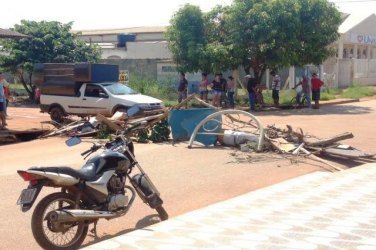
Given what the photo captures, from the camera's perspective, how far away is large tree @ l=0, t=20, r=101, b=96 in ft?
98.0

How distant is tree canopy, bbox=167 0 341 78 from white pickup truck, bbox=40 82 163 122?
6277 mm

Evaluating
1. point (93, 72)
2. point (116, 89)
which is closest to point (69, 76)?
point (93, 72)

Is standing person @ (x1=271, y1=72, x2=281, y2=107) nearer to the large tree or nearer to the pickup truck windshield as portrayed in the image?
the pickup truck windshield

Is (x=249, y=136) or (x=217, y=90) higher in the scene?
(x=217, y=90)

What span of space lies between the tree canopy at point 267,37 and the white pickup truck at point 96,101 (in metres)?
6.28

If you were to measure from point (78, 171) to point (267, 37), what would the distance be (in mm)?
19228

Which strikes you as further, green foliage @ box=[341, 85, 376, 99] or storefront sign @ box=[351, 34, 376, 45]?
storefront sign @ box=[351, 34, 376, 45]

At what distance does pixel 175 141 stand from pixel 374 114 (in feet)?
36.7

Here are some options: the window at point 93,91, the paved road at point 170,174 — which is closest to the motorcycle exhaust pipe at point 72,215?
the paved road at point 170,174

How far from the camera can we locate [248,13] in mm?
23969

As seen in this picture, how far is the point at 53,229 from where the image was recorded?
17.1 feet

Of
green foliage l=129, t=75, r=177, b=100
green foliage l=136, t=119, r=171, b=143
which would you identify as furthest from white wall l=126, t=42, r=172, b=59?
green foliage l=136, t=119, r=171, b=143

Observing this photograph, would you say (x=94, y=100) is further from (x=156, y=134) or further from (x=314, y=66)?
(x=314, y=66)

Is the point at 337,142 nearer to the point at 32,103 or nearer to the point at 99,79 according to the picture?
the point at 99,79
